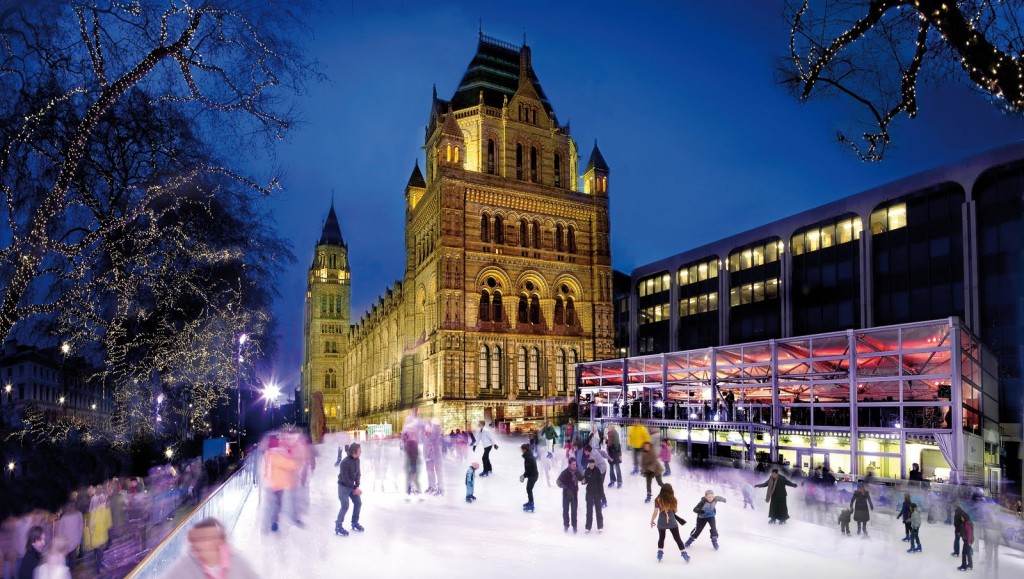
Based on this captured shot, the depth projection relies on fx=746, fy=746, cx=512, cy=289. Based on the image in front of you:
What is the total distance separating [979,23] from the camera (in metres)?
6.29

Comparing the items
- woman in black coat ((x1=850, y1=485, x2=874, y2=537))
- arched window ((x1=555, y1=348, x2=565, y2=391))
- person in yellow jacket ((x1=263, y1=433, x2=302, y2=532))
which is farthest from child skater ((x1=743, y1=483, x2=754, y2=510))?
arched window ((x1=555, y1=348, x2=565, y2=391))

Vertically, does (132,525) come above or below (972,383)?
below

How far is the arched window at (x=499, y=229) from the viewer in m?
52.1

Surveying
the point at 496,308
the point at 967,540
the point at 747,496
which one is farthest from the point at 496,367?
the point at 967,540

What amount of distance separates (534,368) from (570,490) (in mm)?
37145

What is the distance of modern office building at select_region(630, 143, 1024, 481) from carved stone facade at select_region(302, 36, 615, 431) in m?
8.43

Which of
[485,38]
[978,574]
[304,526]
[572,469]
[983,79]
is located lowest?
[978,574]

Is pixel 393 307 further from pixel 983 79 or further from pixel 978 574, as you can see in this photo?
pixel 983 79

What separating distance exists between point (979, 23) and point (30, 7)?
9234 mm

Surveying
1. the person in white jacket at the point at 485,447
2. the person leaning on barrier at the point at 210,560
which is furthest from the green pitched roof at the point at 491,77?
the person leaning on barrier at the point at 210,560

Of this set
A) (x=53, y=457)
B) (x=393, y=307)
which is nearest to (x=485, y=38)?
(x=393, y=307)

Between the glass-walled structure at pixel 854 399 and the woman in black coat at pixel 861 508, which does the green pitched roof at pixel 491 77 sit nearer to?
the glass-walled structure at pixel 854 399

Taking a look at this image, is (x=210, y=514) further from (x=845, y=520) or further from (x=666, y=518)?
(x=845, y=520)

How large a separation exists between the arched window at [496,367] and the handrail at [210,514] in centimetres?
2951
